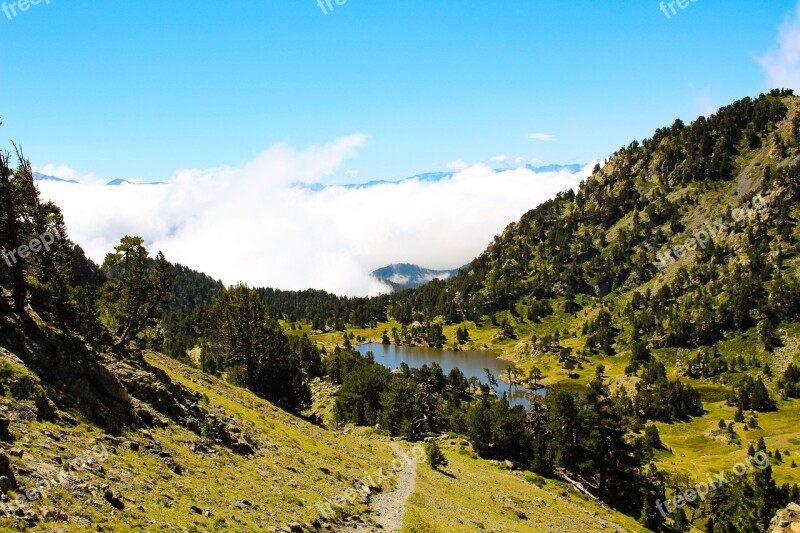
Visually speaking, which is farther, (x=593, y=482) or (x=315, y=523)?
(x=593, y=482)

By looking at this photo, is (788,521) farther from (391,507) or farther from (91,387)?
(91,387)

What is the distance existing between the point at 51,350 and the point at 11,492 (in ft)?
58.3

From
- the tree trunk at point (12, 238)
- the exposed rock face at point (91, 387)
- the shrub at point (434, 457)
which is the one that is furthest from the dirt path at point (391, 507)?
the tree trunk at point (12, 238)

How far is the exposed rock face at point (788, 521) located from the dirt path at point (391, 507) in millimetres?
36664

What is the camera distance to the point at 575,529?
5753cm

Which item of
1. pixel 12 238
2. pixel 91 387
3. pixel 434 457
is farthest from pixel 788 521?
pixel 12 238

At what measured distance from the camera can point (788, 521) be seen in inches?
1956

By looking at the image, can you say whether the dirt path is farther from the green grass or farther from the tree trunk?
the tree trunk

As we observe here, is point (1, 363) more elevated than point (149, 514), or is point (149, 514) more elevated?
point (1, 363)

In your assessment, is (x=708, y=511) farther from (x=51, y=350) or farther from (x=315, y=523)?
(x=51, y=350)

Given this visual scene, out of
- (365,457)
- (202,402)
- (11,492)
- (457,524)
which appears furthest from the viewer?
(365,457)

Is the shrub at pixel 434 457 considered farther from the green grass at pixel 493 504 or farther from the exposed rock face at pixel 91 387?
the exposed rock face at pixel 91 387

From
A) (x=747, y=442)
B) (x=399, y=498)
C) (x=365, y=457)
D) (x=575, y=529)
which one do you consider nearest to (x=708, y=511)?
(x=575, y=529)

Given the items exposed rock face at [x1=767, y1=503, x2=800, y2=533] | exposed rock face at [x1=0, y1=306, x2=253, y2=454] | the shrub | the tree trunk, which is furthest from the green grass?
the tree trunk
